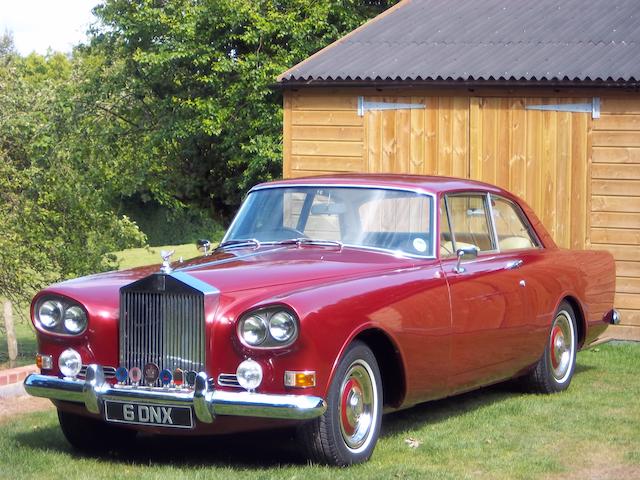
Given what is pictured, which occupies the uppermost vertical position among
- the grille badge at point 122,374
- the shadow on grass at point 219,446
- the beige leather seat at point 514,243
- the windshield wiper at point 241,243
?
the windshield wiper at point 241,243

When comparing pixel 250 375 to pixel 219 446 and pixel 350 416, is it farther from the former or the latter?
pixel 219 446

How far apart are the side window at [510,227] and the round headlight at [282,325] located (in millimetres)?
2815

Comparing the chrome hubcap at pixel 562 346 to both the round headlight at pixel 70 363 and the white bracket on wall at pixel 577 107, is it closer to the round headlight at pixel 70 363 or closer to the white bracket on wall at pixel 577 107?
the round headlight at pixel 70 363

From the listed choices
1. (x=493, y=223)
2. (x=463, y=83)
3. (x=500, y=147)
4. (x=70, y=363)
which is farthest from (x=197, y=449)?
(x=500, y=147)

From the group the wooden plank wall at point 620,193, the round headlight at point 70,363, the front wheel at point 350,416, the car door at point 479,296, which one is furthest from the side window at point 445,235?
the wooden plank wall at point 620,193

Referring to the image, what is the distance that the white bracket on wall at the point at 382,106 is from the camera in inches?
530

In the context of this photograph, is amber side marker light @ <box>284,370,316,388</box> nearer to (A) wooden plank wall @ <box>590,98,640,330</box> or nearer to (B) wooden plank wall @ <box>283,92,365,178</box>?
(A) wooden plank wall @ <box>590,98,640,330</box>

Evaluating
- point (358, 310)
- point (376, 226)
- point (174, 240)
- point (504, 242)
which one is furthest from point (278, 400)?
point (174, 240)

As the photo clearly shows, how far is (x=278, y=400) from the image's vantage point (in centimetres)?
589

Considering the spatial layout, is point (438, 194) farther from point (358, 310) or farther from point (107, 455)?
point (107, 455)

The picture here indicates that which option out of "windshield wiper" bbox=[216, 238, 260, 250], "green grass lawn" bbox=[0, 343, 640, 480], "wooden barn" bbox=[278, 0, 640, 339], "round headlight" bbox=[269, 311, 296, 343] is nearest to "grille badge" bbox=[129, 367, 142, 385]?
"green grass lawn" bbox=[0, 343, 640, 480]

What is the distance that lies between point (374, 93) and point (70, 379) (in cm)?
790

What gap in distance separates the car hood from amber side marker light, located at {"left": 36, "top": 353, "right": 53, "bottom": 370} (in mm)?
384

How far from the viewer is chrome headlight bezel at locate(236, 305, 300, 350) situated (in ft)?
19.6
